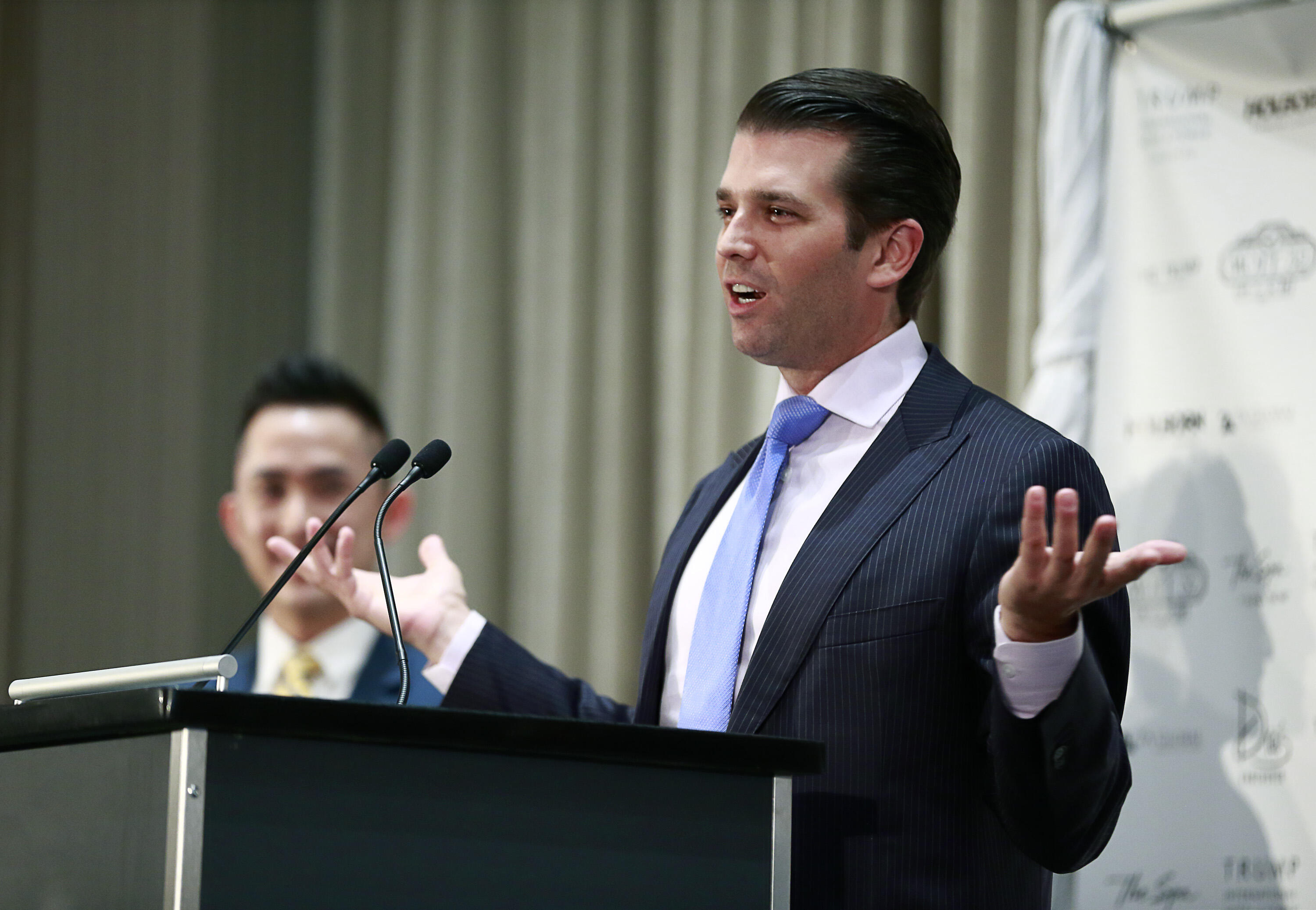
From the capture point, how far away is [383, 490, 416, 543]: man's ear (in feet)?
11.7

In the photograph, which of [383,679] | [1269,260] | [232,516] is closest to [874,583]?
[1269,260]

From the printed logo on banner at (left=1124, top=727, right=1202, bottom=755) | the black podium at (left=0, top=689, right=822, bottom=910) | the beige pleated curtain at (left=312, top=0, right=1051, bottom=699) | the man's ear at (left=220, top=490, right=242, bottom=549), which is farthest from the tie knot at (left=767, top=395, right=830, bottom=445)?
the man's ear at (left=220, top=490, right=242, bottom=549)

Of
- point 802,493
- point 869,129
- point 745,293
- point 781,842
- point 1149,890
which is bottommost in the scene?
point 1149,890

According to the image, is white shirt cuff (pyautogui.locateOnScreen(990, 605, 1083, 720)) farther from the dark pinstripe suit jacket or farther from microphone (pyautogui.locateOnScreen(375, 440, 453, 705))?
microphone (pyautogui.locateOnScreen(375, 440, 453, 705))

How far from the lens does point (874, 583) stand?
5.63 ft

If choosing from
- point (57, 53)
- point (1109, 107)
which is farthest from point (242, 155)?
point (1109, 107)

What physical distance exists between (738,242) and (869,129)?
0.83 feet

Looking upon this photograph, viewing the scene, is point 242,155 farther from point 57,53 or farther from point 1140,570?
point 1140,570

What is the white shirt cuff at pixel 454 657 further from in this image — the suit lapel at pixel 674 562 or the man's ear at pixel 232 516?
the man's ear at pixel 232 516

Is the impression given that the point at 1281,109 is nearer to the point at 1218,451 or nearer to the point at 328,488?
the point at 1218,451

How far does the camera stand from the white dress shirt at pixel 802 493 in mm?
1933

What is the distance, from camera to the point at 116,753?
4.09 ft

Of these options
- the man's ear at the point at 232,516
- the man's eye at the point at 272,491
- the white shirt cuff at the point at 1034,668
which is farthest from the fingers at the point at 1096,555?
the man's ear at the point at 232,516

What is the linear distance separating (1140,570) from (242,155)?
355cm
